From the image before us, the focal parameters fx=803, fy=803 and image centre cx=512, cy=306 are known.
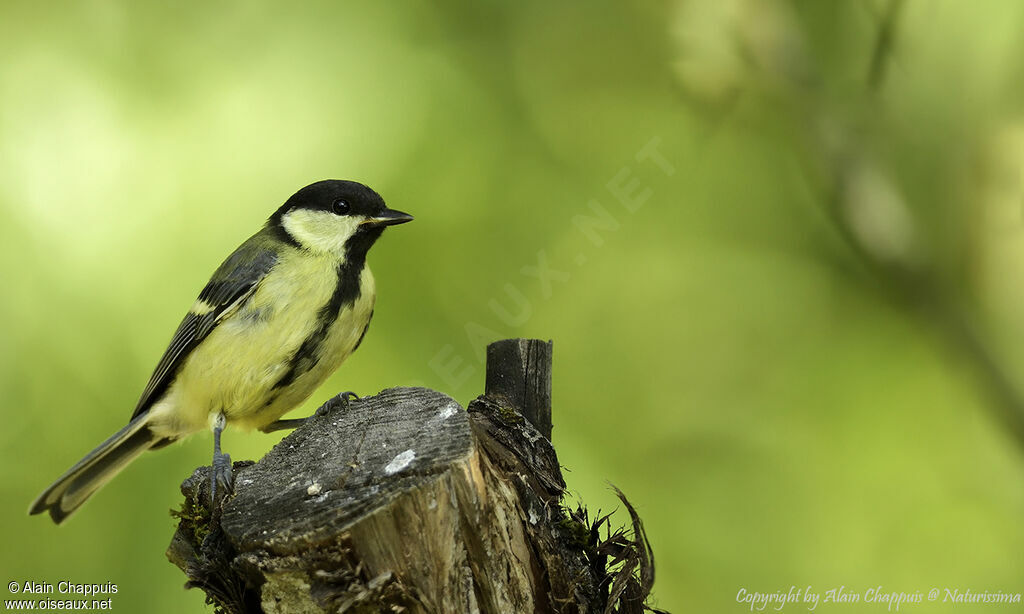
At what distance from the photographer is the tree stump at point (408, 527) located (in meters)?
1.46

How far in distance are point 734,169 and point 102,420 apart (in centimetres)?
277

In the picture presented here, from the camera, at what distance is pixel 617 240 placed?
11.1ft

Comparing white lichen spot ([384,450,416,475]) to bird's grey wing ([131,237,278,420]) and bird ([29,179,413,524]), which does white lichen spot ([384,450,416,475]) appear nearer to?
bird ([29,179,413,524])

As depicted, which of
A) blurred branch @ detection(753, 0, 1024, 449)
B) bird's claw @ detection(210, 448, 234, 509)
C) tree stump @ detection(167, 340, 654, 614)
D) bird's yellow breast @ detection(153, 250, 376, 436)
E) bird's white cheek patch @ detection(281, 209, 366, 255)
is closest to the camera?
tree stump @ detection(167, 340, 654, 614)

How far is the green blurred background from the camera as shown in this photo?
9.72 ft

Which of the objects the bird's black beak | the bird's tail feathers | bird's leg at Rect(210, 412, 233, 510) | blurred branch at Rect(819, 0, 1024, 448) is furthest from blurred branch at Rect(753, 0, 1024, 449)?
the bird's tail feathers

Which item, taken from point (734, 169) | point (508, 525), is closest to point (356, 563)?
point (508, 525)

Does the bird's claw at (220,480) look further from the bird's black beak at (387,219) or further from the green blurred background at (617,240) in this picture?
the green blurred background at (617,240)

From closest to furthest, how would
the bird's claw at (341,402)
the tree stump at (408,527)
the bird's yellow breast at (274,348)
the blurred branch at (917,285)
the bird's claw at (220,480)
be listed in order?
the tree stump at (408,527) → the bird's claw at (220,480) → the bird's claw at (341,402) → the bird's yellow breast at (274,348) → the blurred branch at (917,285)

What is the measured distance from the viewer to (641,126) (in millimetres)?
3496

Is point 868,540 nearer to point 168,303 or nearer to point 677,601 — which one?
point 677,601

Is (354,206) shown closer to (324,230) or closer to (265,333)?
(324,230)

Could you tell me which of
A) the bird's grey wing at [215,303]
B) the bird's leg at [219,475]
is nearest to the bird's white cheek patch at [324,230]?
the bird's grey wing at [215,303]

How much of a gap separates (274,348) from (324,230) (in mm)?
442
